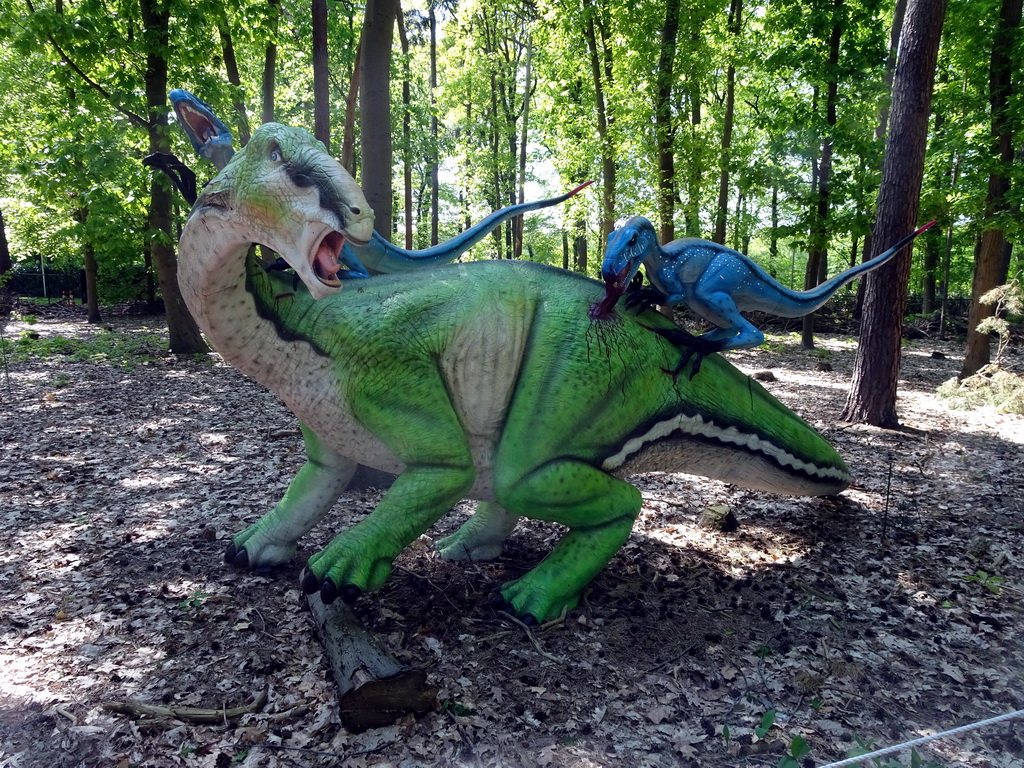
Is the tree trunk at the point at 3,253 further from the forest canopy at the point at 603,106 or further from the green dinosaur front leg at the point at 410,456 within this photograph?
the green dinosaur front leg at the point at 410,456

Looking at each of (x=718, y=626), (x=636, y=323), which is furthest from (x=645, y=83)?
(x=718, y=626)

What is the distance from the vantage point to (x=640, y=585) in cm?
361

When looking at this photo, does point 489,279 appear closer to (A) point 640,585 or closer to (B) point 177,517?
(A) point 640,585

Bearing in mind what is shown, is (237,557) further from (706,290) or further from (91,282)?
(91,282)

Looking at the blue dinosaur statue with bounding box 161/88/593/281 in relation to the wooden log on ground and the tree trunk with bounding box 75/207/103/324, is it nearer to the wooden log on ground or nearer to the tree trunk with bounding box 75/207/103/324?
the wooden log on ground

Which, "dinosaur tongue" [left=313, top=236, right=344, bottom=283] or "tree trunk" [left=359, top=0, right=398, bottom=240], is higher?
"tree trunk" [left=359, top=0, right=398, bottom=240]

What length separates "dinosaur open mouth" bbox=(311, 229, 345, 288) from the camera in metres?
2.14

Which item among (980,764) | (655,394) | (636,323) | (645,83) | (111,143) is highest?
(645,83)

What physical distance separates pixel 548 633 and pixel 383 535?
37.2 inches

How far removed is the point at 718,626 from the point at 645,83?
1065 cm

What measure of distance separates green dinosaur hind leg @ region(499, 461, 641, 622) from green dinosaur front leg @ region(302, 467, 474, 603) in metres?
0.32

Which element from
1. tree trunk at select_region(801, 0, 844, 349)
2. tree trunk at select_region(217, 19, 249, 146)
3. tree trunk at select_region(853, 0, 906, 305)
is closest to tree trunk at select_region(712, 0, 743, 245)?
tree trunk at select_region(801, 0, 844, 349)

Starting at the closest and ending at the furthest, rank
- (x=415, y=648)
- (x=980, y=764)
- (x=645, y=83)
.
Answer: (x=980, y=764) < (x=415, y=648) < (x=645, y=83)

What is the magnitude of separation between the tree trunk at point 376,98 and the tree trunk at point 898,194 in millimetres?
4707
